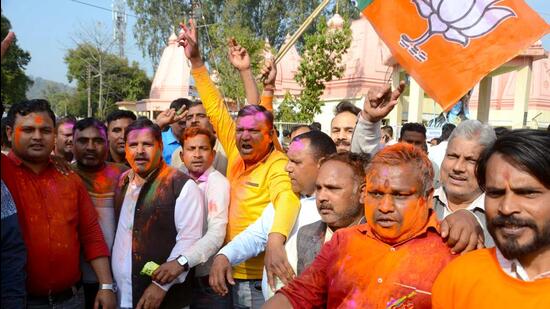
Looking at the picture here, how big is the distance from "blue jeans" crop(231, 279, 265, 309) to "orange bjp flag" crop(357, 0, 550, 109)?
1861 mm

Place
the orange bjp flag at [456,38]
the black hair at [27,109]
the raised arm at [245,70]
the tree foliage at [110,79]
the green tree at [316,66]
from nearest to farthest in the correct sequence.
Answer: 1. the black hair at [27,109]
2. the orange bjp flag at [456,38]
3. the raised arm at [245,70]
4. the green tree at [316,66]
5. the tree foliage at [110,79]

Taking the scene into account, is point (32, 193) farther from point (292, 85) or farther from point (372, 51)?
point (292, 85)

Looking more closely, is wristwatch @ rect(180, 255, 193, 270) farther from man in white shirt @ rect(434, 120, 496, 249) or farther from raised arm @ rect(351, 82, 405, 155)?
man in white shirt @ rect(434, 120, 496, 249)

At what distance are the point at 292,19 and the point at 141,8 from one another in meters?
10.5

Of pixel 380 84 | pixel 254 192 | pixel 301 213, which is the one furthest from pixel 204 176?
pixel 380 84

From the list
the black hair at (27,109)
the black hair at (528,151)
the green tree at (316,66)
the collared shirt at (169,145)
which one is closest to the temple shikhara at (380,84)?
the green tree at (316,66)

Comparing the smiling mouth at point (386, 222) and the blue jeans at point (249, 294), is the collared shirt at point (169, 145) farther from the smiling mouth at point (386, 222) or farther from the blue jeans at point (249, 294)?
the smiling mouth at point (386, 222)

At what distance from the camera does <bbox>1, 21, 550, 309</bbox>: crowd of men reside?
64.0 inches

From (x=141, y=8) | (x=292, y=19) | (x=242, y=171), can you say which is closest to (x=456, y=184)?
(x=242, y=171)

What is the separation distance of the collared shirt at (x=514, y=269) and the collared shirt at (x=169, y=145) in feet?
12.0

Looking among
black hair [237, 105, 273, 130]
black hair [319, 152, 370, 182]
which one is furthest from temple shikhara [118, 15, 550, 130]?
black hair [319, 152, 370, 182]

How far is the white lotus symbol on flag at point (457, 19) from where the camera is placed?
3512 mm

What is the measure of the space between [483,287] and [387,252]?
38cm

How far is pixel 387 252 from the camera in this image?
1878 millimetres
